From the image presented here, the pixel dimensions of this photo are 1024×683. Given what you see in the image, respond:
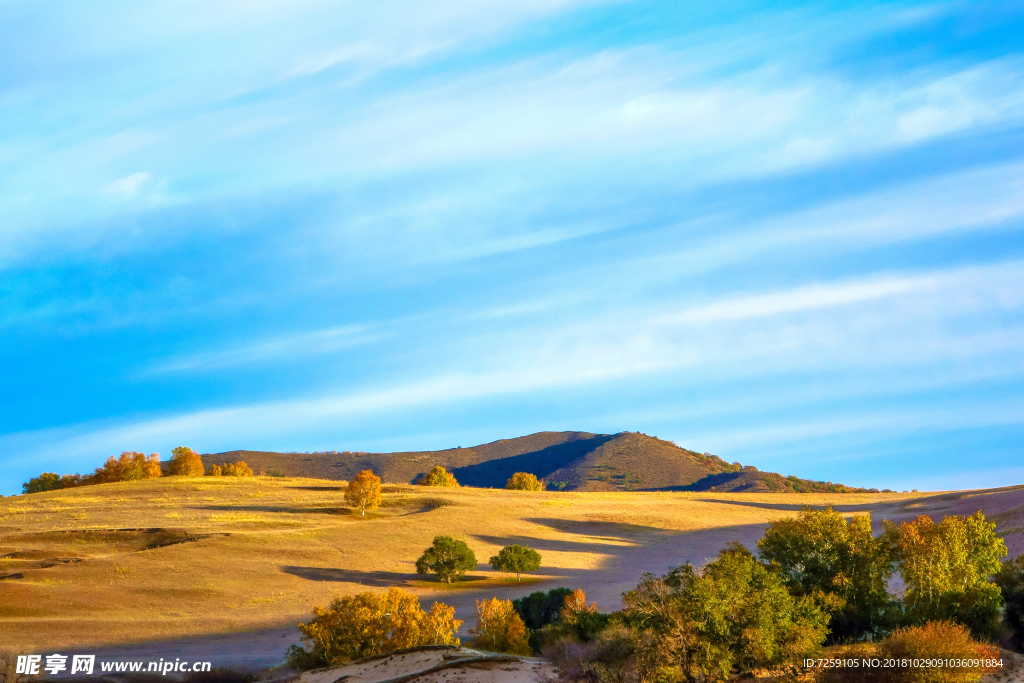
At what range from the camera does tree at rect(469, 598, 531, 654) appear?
1046 inches

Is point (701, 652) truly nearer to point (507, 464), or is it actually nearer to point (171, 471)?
point (171, 471)

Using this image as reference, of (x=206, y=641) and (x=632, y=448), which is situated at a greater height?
(x=632, y=448)

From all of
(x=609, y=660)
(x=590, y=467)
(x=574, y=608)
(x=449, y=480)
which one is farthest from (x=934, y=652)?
(x=590, y=467)

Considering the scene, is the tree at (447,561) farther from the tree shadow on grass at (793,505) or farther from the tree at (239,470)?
the tree at (239,470)

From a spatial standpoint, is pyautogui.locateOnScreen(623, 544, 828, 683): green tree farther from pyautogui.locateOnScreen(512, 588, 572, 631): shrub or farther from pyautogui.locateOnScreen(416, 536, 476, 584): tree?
pyautogui.locateOnScreen(416, 536, 476, 584): tree

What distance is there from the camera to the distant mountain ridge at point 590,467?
152 meters

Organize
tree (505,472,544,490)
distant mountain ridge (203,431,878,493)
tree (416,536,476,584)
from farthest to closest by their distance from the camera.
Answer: distant mountain ridge (203,431,878,493) < tree (505,472,544,490) < tree (416,536,476,584)

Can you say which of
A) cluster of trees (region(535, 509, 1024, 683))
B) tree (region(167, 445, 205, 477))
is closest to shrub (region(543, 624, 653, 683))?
cluster of trees (region(535, 509, 1024, 683))

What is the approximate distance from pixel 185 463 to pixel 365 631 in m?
81.3

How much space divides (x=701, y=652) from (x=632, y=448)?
163276 millimetres

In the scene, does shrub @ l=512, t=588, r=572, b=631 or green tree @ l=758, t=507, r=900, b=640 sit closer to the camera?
green tree @ l=758, t=507, r=900, b=640

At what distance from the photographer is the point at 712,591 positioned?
58.1ft

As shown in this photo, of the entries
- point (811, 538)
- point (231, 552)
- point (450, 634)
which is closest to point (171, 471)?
point (231, 552)

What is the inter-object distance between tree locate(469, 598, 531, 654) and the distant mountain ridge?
118 meters
